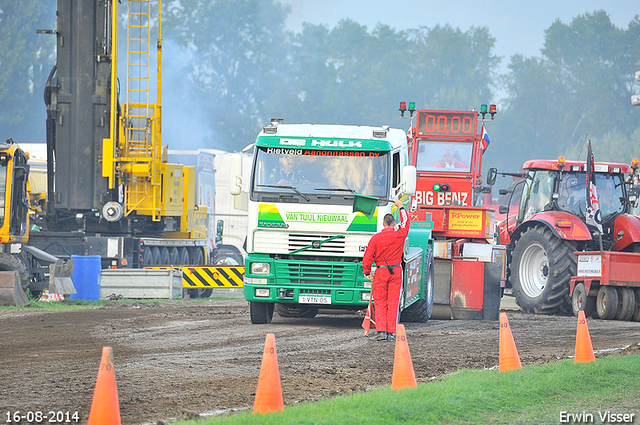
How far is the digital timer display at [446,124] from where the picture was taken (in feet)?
64.5

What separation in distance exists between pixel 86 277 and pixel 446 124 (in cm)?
888

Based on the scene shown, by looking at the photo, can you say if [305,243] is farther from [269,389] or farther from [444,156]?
[269,389]

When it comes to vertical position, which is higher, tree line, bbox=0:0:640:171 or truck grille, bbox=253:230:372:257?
tree line, bbox=0:0:640:171

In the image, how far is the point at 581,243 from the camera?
17531 millimetres

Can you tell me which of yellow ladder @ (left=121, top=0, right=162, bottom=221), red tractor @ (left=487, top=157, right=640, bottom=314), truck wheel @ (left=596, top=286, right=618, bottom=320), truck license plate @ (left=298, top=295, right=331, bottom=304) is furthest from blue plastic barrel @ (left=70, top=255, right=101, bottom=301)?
truck wheel @ (left=596, top=286, right=618, bottom=320)

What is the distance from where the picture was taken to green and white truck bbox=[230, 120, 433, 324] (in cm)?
1359

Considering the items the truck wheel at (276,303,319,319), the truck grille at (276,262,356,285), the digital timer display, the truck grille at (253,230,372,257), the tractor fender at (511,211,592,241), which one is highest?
the digital timer display

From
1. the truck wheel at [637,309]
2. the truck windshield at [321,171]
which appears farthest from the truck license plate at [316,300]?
the truck wheel at [637,309]

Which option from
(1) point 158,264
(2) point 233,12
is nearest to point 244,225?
(1) point 158,264

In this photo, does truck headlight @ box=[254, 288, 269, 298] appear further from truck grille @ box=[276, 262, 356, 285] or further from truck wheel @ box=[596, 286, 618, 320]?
truck wheel @ box=[596, 286, 618, 320]

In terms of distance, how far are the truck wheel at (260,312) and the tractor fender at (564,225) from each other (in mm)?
5999

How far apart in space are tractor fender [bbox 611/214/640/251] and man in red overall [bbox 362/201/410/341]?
261 inches

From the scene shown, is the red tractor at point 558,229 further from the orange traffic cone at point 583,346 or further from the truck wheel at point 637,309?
the orange traffic cone at point 583,346

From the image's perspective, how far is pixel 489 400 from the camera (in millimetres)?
7629
